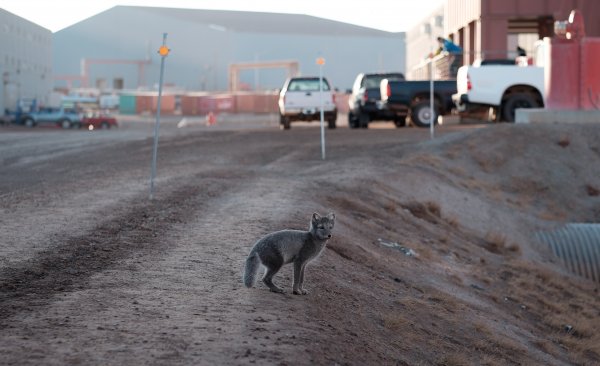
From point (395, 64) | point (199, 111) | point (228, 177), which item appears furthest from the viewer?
point (395, 64)

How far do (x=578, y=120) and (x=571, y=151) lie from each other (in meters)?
2.18

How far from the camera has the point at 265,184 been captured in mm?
18891

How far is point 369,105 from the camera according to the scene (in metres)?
36.2

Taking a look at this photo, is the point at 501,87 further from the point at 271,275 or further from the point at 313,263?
the point at 271,275

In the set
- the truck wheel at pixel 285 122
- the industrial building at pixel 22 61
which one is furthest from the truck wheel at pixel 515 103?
the industrial building at pixel 22 61

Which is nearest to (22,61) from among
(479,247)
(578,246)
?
(578,246)

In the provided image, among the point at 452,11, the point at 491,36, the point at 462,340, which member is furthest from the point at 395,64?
the point at 462,340

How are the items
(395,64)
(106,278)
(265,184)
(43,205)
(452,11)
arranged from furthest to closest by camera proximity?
1. (395,64)
2. (452,11)
3. (265,184)
4. (43,205)
5. (106,278)

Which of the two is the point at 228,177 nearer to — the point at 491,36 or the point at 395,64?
the point at 491,36

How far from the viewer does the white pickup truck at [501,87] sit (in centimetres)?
3152

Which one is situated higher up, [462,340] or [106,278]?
[106,278]

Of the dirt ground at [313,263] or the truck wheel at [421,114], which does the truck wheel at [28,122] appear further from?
the dirt ground at [313,263]

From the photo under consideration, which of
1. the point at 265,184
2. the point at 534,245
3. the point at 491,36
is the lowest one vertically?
the point at 534,245

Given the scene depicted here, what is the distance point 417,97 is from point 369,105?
2.46 metres
